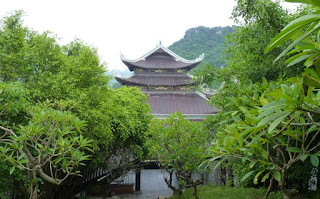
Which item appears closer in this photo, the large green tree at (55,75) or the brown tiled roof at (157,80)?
the large green tree at (55,75)

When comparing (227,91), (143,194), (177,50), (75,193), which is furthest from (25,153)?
(177,50)

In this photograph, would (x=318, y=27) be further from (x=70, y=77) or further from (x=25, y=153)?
(x=70, y=77)

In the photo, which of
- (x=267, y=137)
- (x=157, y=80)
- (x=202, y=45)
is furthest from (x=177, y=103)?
(x=202, y=45)

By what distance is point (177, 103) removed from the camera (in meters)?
15.6

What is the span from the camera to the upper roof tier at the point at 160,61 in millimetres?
16766

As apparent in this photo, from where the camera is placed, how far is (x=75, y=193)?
923 centimetres

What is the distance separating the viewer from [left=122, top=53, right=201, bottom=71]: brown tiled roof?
55.0 ft

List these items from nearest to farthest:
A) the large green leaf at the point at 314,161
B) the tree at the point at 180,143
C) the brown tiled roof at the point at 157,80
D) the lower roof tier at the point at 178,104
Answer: the large green leaf at the point at 314,161
the tree at the point at 180,143
the lower roof tier at the point at 178,104
the brown tiled roof at the point at 157,80

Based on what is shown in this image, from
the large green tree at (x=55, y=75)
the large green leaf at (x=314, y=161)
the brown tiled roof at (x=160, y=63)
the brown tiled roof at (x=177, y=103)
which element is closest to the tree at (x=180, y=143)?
the large green tree at (x=55, y=75)

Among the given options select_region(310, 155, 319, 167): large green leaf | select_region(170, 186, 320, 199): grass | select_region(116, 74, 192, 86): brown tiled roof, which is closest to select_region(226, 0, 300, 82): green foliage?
select_region(310, 155, 319, 167): large green leaf

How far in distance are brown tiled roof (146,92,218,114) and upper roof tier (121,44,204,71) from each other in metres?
2.00

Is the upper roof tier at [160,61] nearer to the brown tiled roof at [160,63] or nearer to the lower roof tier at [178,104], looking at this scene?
the brown tiled roof at [160,63]

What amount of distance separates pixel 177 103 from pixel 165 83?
1653mm

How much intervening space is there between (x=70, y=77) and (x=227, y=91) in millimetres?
3527
